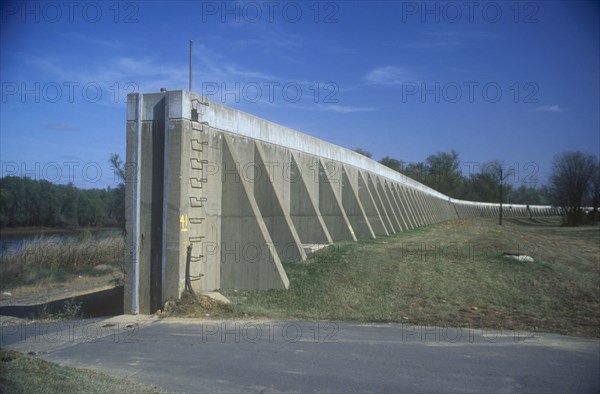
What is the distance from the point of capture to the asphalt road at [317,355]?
5.96 metres

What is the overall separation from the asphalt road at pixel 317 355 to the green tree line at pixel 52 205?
39.4 meters

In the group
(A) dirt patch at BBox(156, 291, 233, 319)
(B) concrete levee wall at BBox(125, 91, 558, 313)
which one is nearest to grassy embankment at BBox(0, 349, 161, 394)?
(A) dirt patch at BBox(156, 291, 233, 319)

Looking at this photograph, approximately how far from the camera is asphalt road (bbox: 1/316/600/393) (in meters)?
5.96

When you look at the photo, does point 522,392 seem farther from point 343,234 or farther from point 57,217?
point 57,217

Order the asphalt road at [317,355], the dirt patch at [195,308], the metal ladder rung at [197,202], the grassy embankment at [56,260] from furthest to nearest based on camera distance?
the grassy embankment at [56,260], the metal ladder rung at [197,202], the dirt patch at [195,308], the asphalt road at [317,355]

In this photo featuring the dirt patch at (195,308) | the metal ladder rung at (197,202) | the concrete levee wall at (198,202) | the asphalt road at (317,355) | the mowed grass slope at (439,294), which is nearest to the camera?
the asphalt road at (317,355)

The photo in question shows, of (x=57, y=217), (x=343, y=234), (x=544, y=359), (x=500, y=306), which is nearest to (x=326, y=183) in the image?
(x=343, y=234)

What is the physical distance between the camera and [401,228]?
31.7 meters

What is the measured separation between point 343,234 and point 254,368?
1396 cm

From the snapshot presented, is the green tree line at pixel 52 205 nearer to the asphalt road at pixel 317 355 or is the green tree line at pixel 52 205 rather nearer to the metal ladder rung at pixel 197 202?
the metal ladder rung at pixel 197 202

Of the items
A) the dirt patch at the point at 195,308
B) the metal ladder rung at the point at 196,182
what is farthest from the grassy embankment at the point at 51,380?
the metal ladder rung at the point at 196,182

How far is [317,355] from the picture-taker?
23.6 ft

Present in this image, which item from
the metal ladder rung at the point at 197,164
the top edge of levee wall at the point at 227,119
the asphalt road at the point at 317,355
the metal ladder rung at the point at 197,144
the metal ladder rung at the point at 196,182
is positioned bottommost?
the asphalt road at the point at 317,355

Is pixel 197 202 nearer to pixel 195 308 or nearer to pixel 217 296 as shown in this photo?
pixel 217 296
